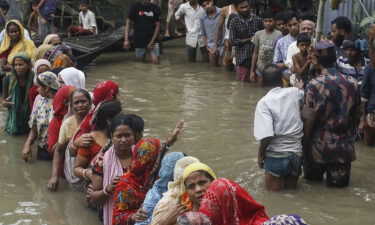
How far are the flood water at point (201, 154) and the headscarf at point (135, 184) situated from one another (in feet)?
2.86

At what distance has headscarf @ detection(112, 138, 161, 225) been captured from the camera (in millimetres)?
4785

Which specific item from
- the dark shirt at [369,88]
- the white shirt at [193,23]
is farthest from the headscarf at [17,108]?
the white shirt at [193,23]

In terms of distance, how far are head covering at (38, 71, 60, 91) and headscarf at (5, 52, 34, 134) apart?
98 centimetres

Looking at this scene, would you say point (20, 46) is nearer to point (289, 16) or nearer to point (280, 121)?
point (289, 16)

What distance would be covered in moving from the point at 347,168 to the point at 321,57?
1.07 metres

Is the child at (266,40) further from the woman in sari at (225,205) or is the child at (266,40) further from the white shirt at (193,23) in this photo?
the woman in sari at (225,205)

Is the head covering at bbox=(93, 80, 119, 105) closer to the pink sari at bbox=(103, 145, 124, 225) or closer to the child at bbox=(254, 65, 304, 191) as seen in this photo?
the pink sari at bbox=(103, 145, 124, 225)

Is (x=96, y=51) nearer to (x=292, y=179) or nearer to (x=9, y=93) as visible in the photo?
(x=9, y=93)

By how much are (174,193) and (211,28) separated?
9.03 meters

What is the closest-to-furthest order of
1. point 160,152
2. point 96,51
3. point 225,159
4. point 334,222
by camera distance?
point 160,152 < point 334,222 < point 225,159 < point 96,51

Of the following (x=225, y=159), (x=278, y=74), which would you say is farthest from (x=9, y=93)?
(x=278, y=74)

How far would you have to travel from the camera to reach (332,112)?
592 centimetres

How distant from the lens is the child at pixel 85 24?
15.5 m

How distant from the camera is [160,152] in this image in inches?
192
